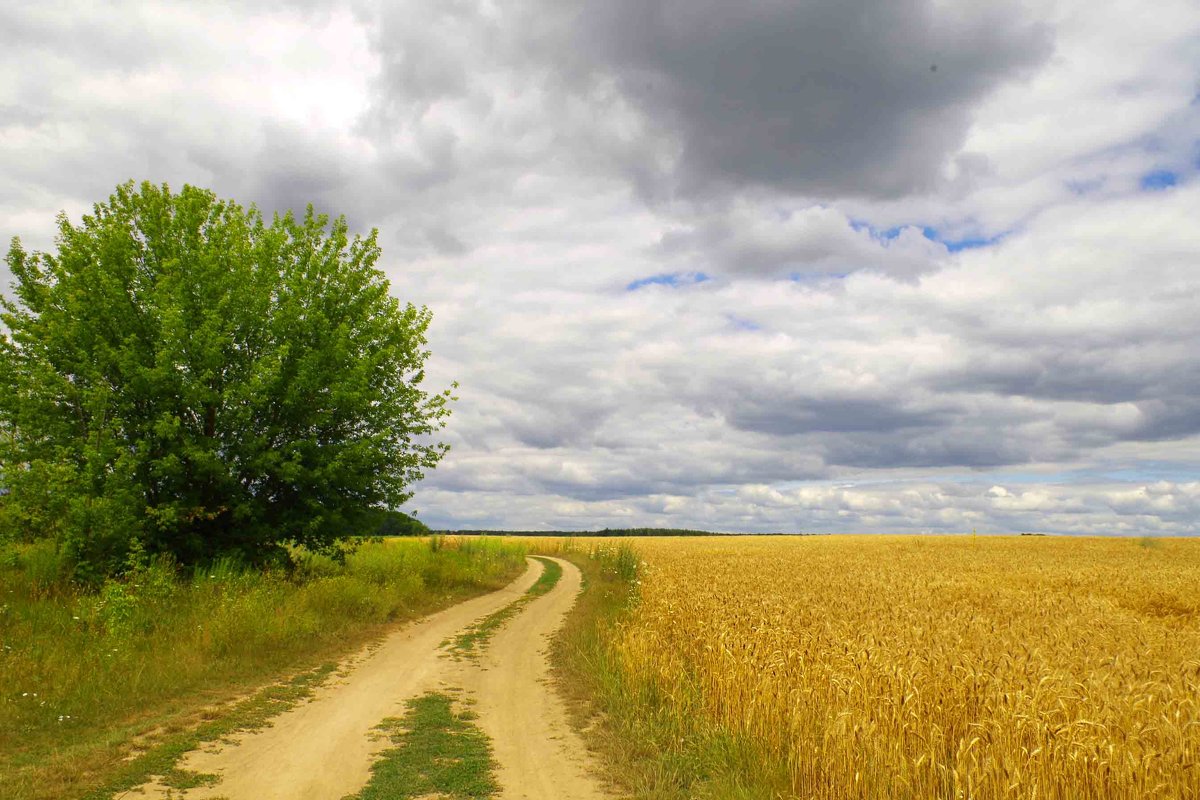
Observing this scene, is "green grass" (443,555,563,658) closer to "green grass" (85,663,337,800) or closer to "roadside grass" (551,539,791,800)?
"roadside grass" (551,539,791,800)

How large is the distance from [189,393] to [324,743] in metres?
14.5

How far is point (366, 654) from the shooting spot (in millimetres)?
15914

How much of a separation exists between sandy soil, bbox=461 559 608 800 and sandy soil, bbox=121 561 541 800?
1227mm

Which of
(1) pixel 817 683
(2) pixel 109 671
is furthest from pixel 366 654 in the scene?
(1) pixel 817 683

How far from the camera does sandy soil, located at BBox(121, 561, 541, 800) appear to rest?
25.4 feet

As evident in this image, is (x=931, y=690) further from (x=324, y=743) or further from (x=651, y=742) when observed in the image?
(x=324, y=743)

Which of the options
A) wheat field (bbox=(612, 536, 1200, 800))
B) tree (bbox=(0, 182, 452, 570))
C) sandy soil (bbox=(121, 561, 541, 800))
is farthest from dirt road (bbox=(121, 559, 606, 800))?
tree (bbox=(0, 182, 452, 570))

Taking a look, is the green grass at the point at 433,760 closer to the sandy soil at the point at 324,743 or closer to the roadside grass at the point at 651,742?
the sandy soil at the point at 324,743

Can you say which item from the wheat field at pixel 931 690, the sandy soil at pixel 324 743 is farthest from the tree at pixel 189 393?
the wheat field at pixel 931 690

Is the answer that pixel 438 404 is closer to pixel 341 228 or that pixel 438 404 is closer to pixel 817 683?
pixel 341 228

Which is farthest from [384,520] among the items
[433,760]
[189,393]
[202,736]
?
[433,760]

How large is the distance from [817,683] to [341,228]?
968 inches

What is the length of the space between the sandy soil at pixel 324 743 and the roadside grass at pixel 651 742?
283cm

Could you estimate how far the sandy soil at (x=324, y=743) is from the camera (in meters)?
7.75
